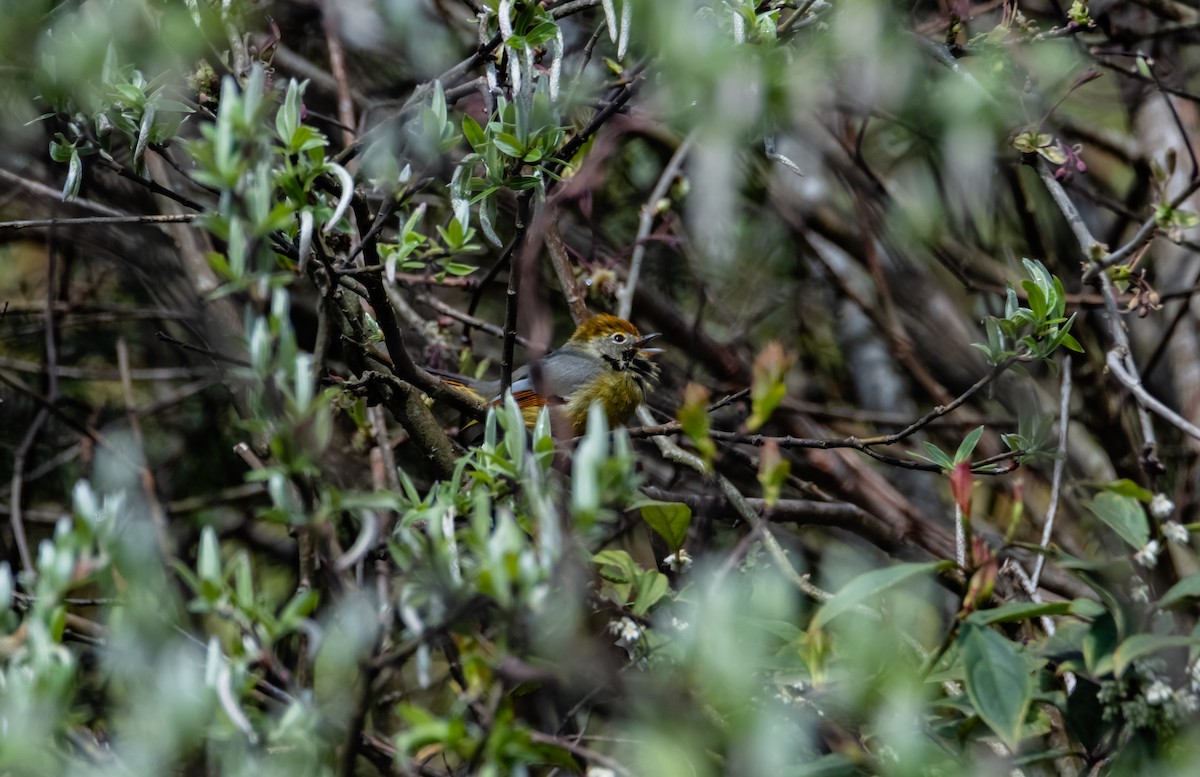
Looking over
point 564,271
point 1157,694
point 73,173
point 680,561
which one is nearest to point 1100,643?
point 1157,694

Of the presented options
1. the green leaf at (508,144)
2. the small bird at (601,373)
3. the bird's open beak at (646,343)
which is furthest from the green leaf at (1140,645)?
the small bird at (601,373)

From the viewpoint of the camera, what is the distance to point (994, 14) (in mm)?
5715

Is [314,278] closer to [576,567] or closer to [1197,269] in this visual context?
[576,567]

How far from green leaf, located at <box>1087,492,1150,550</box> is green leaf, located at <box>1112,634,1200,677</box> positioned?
240mm

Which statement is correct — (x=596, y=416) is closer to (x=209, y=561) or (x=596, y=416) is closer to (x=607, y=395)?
(x=209, y=561)

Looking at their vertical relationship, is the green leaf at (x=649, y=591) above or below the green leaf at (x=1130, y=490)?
below

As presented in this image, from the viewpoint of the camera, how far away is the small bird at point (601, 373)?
497cm

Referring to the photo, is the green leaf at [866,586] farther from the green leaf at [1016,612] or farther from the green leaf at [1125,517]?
the green leaf at [1125,517]

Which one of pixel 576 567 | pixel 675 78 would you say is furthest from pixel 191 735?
pixel 675 78

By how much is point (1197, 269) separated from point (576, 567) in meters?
4.91

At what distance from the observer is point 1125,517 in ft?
6.44

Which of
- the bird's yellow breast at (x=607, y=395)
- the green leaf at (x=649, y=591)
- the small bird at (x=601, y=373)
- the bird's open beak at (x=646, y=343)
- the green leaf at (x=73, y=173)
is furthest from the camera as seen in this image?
the bird's yellow breast at (x=607, y=395)

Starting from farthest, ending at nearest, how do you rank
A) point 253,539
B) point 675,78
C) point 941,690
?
point 253,539
point 941,690
point 675,78

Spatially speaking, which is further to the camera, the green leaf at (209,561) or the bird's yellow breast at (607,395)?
the bird's yellow breast at (607,395)
